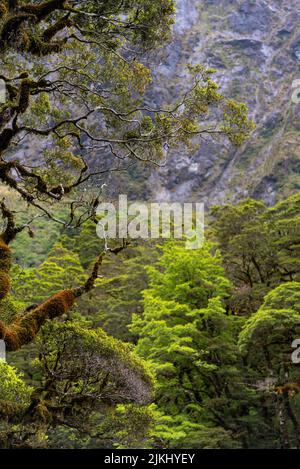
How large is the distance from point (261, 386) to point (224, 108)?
32.9 ft

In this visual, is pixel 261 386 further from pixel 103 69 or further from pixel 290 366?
pixel 103 69

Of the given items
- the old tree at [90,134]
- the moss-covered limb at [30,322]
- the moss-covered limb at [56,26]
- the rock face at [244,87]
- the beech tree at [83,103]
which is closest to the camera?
the moss-covered limb at [30,322]

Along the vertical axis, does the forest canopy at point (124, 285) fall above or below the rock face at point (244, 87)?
below

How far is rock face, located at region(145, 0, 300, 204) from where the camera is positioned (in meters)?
62.3

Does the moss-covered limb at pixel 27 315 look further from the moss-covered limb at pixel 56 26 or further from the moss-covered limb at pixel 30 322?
the moss-covered limb at pixel 56 26

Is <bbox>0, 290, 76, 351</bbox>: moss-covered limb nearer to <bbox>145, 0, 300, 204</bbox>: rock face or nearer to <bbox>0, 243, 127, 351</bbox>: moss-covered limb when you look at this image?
<bbox>0, 243, 127, 351</bbox>: moss-covered limb

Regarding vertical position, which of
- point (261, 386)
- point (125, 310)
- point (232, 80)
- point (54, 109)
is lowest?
point (261, 386)

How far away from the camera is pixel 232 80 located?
81625mm

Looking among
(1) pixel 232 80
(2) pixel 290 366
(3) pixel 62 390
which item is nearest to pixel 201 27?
(1) pixel 232 80

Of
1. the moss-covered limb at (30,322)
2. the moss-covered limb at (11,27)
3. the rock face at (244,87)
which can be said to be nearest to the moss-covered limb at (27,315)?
the moss-covered limb at (30,322)

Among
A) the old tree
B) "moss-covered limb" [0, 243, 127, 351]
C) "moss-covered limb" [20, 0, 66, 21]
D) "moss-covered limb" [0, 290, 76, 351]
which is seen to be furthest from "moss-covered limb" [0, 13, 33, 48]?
"moss-covered limb" [0, 290, 76, 351]

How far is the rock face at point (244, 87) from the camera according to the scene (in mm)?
62281

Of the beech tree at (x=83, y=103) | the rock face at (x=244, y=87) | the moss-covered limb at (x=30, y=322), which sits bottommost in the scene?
the moss-covered limb at (x=30, y=322)

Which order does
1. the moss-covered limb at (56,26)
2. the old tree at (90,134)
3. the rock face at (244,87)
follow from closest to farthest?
1. the moss-covered limb at (56,26)
2. the old tree at (90,134)
3. the rock face at (244,87)
